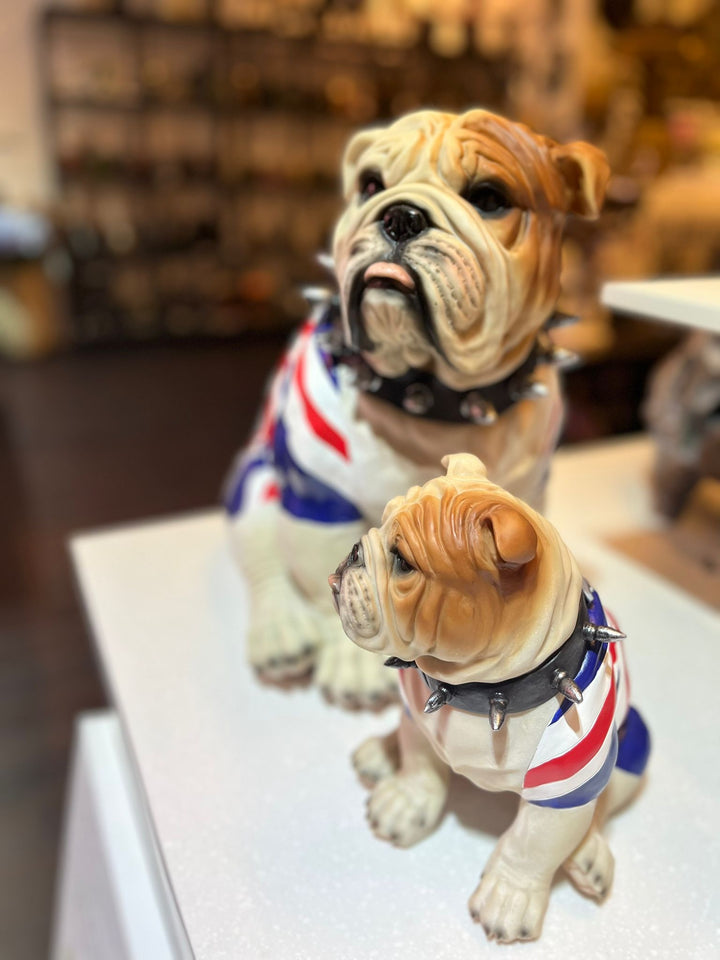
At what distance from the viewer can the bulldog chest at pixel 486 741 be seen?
58 centimetres

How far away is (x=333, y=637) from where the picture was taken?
96 cm

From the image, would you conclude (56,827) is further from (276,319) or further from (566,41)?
(566,41)

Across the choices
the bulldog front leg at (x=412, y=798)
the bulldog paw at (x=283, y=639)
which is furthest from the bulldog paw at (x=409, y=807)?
the bulldog paw at (x=283, y=639)

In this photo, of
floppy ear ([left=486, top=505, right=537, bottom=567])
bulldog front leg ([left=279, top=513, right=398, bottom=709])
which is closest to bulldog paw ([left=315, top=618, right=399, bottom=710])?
bulldog front leg ([left=279, top=513, right=398, bottom=709])

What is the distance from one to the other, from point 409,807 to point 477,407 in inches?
14.5

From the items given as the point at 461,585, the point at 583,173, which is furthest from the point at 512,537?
the point at 583,173

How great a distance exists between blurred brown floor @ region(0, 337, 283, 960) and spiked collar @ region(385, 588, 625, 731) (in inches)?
43.5

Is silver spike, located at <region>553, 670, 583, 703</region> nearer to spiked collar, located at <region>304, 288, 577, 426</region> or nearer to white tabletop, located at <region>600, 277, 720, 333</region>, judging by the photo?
spiked collar, located at <region>304, 288, 577, 426</region>

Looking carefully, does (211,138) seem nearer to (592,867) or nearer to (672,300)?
(672,300)

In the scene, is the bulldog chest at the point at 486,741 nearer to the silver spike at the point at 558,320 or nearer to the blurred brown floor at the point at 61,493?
the silver spike at the point at 558,320

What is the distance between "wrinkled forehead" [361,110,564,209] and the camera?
2.27 ft

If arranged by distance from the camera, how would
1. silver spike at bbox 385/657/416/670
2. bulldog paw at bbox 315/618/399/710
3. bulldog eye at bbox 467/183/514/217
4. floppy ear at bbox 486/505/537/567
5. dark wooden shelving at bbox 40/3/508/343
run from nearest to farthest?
floppy ear at bbox 486/505/537/567 → silver spike at bbox 385/657/416/670 → bulldog eye at bbox 467/183/514/217 → bulldog paw at bbox 315/618/399/710 → dark wooden shelving at bbox 40/3/508/343

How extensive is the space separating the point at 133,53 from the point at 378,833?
13.8ft

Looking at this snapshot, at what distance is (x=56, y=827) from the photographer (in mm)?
1504
